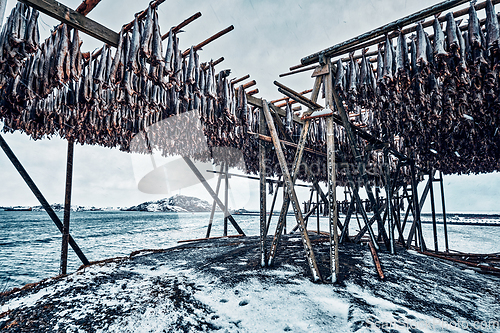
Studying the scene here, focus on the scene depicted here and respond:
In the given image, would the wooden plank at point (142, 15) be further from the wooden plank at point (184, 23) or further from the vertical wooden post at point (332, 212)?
the vertical wooden post at point (332, 212)

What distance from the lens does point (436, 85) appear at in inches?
152

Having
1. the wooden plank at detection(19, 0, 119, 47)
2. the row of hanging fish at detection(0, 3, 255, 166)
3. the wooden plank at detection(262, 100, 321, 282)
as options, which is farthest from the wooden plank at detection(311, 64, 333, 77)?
the wooden plank at detection(19, 0, 119, 47)

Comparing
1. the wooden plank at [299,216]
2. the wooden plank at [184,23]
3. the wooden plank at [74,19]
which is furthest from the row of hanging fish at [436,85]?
the wooden plank at [74,19]

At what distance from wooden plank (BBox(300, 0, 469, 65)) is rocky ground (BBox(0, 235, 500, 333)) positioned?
359 centimetres

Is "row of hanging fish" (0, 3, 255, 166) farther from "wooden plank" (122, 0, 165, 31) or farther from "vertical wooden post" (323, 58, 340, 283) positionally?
"vertical wooden post" (323, 58, 340, 283)

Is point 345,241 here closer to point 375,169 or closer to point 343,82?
point 375,169

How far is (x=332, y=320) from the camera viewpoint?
8.57 ft

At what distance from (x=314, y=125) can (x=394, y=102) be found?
7.40 ft

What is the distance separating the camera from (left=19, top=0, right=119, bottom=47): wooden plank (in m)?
2.84

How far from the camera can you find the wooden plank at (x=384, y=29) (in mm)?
3182

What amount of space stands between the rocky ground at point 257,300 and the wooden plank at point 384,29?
11.8 ft

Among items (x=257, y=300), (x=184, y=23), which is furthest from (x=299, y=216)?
(x=184, y=23)

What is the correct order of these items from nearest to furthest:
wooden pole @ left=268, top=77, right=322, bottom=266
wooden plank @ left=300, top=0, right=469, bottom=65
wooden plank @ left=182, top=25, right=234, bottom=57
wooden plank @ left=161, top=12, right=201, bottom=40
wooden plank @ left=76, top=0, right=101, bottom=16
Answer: wooden plank @ left=76, top=0, right=101, bottom=16
wooden plank @ left=300, top=0, right=469, bottom=65
wooden plank @ left=161, top=12, right=201, bottom=40
wooden plank @ left=182, top=25, right=234, bottom=57
wooden pole @ left=268, top=77, right=322, bottom=266

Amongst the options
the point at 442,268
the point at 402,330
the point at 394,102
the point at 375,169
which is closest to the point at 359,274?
the point at 402,330
